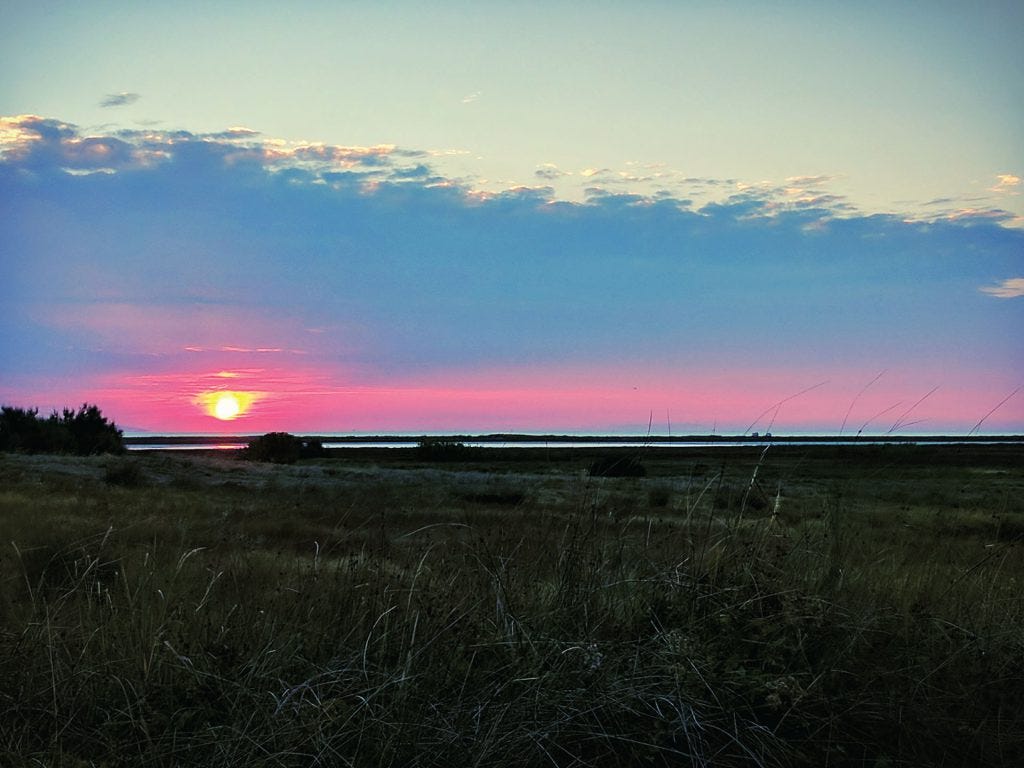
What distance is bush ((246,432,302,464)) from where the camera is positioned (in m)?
47.6

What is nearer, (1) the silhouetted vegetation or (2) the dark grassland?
(2) the dark grassland

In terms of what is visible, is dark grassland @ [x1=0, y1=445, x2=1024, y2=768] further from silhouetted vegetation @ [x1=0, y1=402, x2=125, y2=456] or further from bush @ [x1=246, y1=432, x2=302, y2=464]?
bush @ [x1=246, y1=432, x2=302, y2=464]

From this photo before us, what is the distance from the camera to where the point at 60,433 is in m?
37.1

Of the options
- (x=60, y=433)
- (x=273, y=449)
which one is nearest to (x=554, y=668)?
(x=60, y=433)

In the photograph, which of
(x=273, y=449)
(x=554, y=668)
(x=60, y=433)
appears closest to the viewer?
(x=554, y=668)

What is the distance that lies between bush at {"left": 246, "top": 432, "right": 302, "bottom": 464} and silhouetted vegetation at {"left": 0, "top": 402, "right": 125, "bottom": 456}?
879 cm

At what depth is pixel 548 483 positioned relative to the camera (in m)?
29.5

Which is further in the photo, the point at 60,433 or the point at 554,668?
the point at 60,433

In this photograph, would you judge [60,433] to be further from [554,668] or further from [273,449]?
[554,668]

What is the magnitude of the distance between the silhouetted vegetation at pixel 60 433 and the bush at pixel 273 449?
879 centimetres

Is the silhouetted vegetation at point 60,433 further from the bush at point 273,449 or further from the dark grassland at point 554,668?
the dark grassland at point 554,668

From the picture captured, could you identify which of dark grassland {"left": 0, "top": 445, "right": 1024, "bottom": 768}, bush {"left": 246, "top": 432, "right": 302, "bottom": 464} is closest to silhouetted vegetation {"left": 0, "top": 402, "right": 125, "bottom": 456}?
bush {"left": 246, "top": 432, "right": 302, "bottom": 464}

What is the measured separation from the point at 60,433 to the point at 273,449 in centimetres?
1254

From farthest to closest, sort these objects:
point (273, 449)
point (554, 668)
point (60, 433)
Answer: point (273, 449) → point (60, 433) → point (554, 668)
